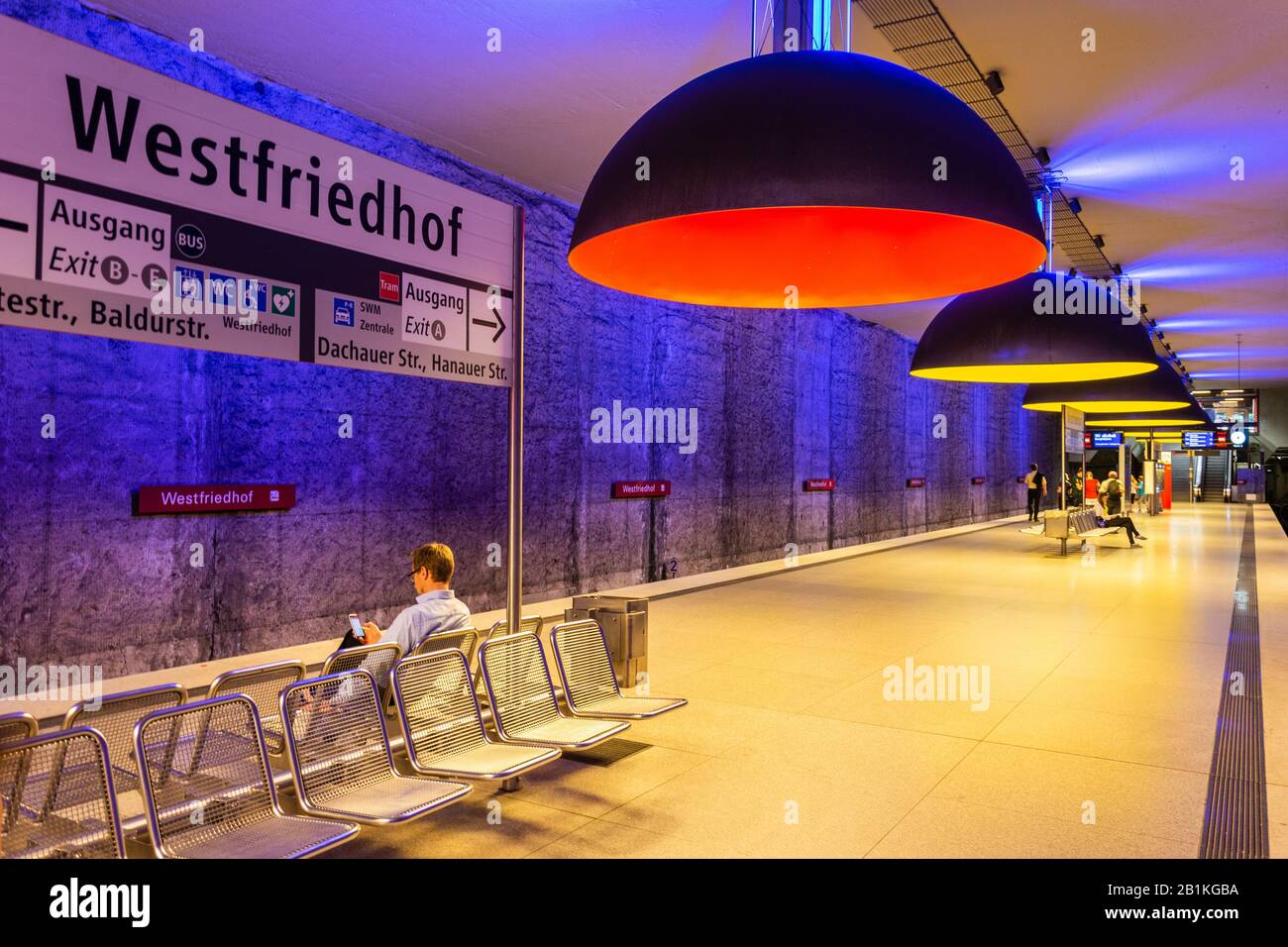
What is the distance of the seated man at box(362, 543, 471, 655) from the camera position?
4.73m

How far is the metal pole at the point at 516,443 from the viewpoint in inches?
222

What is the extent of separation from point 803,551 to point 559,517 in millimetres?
7329

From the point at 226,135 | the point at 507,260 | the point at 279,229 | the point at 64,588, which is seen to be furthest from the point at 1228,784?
the point at 64,588

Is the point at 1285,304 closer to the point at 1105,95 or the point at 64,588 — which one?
the point at 1105,95

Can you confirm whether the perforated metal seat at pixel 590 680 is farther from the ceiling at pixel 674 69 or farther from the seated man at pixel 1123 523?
the seated man at pixel 1123 523

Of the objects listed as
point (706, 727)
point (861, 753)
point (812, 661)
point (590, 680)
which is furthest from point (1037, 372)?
point (590, 680)

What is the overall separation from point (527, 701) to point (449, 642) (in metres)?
0.51

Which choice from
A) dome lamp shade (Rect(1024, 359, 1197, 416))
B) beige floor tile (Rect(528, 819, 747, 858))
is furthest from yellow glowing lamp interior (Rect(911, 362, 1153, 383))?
beige floor tile (Rect(528, 819, 747, 858))

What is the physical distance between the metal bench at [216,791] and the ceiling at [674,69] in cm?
545

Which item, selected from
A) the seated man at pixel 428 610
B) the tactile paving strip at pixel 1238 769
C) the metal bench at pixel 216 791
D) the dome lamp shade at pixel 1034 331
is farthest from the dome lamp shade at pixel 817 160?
the dome lamp shade at pixel 1034 331

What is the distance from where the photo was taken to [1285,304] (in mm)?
19141

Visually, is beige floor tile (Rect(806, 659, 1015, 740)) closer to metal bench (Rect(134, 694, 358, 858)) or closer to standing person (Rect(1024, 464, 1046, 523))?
metal bench (Rect(134, 694, 358, 858))

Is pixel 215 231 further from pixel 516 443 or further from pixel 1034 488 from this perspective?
pixel 1034 488

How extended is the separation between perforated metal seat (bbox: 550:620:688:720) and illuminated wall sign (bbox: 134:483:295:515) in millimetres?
3934
